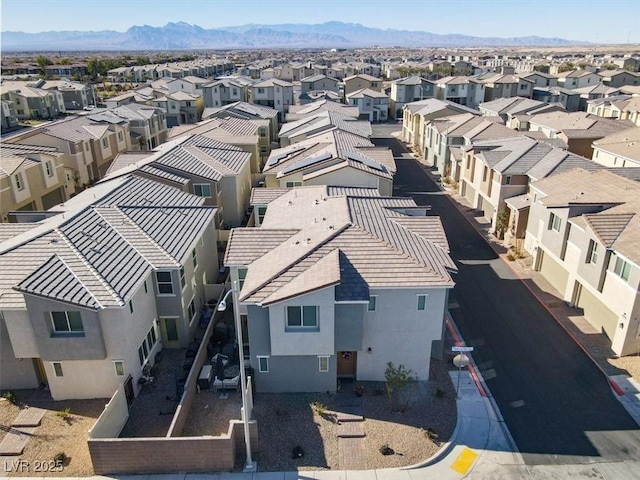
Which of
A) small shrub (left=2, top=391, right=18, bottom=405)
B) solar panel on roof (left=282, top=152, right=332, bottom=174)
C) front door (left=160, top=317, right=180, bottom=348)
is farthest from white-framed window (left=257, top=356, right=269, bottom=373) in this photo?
solar panel on roof (left=282, top=152, right=332, bottom=174)

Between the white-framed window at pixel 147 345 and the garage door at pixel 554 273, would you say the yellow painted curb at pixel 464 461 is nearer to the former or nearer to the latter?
the white-framed window at pixel 147 345

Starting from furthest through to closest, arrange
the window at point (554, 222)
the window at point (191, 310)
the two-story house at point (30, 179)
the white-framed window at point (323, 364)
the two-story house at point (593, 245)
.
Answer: the two-story house at point (30, 179), the window at point (554, 222), the window at point (191, 310), the two-story house at point (593, 245), the white-framed window at point (323, 364)

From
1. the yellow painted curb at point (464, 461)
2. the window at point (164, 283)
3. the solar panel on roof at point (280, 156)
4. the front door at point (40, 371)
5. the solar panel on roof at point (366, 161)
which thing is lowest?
the yellow painted curb at point (464, 461)

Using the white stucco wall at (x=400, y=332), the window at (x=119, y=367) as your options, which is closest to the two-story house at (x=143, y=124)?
the window at (x=119, y=367)

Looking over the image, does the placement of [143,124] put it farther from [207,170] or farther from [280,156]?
[207,170]

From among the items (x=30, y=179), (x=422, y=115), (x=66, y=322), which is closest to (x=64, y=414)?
(x=66, y=322)

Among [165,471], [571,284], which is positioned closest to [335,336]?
[165,471]

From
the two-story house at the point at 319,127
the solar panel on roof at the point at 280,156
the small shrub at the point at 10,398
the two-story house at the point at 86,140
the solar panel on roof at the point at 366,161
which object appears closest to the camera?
the small shrub at the point at 10,398
